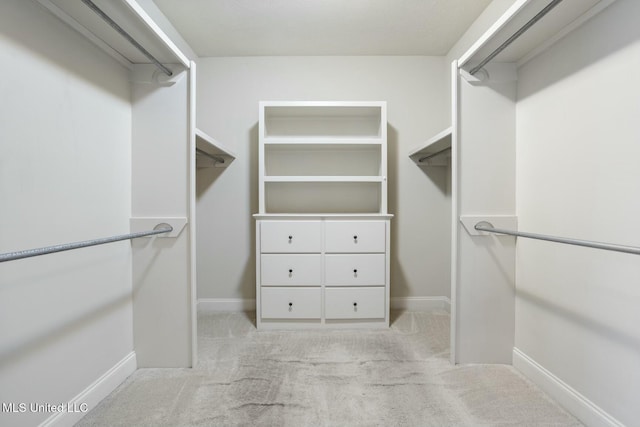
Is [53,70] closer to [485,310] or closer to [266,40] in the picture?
[266,40]

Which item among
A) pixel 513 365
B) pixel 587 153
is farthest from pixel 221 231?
pixel 587 153

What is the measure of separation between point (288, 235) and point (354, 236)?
0.50 meters

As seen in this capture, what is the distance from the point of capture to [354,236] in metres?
2.22

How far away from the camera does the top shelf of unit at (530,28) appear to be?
1.15 metres

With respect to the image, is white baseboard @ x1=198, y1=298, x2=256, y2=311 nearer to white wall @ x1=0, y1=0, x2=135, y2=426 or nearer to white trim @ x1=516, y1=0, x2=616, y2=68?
white wall @ x1=0, y1=0, x2=135, y2=426

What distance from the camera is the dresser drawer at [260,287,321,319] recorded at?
87.0 inches

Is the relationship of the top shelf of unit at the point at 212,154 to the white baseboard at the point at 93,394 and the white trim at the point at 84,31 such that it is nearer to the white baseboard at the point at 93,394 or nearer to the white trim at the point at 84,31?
the white trim at the point at 84,31

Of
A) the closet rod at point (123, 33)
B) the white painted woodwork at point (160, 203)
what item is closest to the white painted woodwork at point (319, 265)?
the white painted woodwork at point (160, 203)

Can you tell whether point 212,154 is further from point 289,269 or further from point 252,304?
point 252,304

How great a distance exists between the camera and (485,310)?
165 centimetres

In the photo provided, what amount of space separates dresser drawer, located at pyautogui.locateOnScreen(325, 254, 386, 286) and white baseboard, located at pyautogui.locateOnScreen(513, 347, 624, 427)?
0.94 metres

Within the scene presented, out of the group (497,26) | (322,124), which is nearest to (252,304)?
(322,124)

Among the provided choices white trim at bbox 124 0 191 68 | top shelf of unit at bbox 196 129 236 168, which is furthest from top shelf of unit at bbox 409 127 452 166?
white trim at bbox 124 0 191 68

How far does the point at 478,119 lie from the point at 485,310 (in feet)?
3.48
